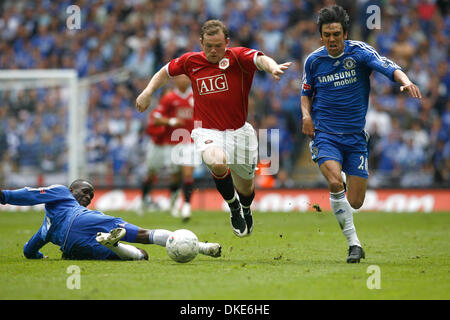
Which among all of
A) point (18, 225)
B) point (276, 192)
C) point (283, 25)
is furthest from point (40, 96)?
Result: point (283, 25)

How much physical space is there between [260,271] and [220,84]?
2.73 meters

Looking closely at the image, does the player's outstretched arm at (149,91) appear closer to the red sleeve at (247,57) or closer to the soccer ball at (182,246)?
the red sleeve at (247,57)

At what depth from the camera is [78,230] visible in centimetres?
746

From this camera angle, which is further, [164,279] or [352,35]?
[352,35]

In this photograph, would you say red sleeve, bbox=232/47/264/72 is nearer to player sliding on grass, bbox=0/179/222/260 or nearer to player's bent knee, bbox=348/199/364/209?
player's bent knee, bbox=348/199/364/209

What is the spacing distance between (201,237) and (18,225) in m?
4.72

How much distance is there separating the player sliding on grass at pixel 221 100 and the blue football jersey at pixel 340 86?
68 centimetres

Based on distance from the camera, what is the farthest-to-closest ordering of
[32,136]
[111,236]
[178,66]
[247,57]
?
1. [32,136]
2. [178,66]
3. [247,57]
4. [111,236]

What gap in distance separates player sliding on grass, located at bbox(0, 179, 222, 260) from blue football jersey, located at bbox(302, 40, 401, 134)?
6.56 feet

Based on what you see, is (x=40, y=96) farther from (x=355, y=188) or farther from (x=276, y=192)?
(x=355, y=188)

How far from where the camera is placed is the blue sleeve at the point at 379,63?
7656mm

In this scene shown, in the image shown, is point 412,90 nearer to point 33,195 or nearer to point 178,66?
point 178,66

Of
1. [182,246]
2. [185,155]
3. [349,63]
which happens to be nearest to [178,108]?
[185,155]

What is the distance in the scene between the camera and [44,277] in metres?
6.48
